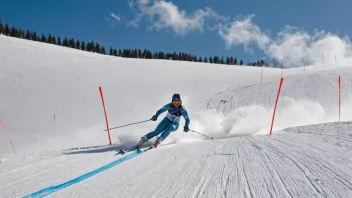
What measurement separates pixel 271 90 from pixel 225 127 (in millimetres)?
10577

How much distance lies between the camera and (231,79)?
2580cm

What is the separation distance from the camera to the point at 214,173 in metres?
4.27

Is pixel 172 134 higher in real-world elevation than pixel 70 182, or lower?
lower

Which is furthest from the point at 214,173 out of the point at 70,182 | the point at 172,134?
the point at 172,134

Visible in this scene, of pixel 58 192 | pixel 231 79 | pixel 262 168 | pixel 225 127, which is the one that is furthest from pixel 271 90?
pixel 58 192

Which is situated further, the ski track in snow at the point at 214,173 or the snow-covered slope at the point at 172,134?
the snow-covered slope at the point at 172,134

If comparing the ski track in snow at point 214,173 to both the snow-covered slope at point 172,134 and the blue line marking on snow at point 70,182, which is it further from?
the blue line marking on snow at point 70,182

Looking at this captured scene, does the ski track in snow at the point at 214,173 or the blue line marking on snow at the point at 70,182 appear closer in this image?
the ski track in snow at the point at 214,173

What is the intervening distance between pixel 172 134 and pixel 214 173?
5969 mm

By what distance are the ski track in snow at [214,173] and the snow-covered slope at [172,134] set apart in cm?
2

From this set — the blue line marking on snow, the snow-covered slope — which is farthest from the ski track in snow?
the blue line marking on snow

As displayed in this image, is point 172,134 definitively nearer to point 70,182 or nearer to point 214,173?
point 214,173

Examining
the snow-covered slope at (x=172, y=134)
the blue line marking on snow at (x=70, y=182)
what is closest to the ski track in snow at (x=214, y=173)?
the snow-covered slope at (x=172, y=134)

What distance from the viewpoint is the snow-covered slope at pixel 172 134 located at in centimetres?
382
